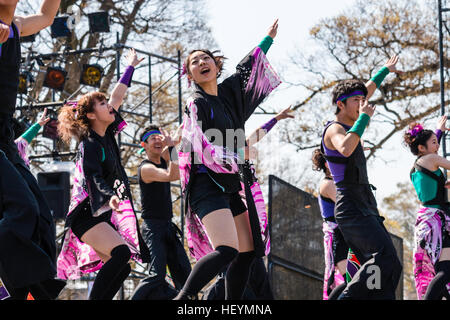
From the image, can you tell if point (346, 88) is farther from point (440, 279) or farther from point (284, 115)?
point (440, 279)

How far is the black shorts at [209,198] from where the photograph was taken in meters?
4.58

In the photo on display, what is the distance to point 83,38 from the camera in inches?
703

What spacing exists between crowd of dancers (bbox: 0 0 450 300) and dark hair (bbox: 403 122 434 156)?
110 cm

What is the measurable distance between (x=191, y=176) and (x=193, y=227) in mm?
365

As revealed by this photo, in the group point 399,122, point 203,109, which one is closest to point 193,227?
point 203,109

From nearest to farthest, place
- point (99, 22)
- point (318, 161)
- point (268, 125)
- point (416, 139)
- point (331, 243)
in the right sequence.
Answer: point (268, 125)
point (416, 139)
point (331, 243)
point (318, 161)
point (99, 22)

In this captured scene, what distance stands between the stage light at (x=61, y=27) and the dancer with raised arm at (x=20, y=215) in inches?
356

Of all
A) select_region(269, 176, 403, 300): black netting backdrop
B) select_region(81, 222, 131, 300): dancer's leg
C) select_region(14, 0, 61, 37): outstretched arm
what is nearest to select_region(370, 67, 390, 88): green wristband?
select_region(81, 222, 131, 300): dancer's leg

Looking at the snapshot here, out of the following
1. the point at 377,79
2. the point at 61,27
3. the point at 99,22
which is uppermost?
the point at 99,22

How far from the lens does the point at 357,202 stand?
5.24 m

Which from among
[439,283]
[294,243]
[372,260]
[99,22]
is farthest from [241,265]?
[99,22]

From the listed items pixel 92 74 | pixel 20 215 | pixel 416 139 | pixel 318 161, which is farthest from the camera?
pixel 92 74

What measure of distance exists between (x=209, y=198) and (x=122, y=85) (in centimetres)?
181

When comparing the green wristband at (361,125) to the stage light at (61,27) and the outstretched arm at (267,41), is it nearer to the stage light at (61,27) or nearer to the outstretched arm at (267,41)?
the outstretched arm at (267,41)
